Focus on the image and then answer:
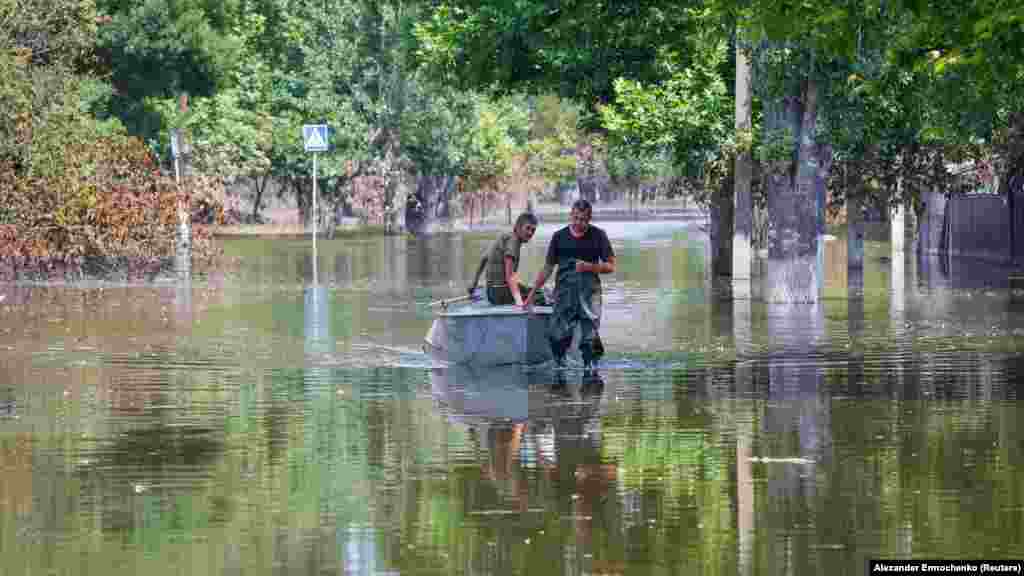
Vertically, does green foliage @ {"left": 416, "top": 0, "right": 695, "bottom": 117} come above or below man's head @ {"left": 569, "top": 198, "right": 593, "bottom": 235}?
above

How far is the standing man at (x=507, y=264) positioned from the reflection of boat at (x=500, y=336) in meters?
0.29

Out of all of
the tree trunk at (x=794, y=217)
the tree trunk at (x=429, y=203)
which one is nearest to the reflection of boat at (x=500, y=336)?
the tree trunk at (x=794, y=217)

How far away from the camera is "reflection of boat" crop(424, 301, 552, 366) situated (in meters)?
19.5

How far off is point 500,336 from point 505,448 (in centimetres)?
610

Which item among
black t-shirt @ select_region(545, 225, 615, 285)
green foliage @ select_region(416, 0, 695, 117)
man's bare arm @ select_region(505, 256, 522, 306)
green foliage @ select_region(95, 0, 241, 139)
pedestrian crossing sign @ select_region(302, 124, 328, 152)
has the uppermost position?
green foliage @ select_region(95, 0, 241, 139)

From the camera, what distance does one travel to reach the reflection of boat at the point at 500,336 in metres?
19.5

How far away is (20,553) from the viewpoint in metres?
9.61

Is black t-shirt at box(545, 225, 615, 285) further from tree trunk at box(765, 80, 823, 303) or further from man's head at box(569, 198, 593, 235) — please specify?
tree trunk at box(765, 80, 823, 303)

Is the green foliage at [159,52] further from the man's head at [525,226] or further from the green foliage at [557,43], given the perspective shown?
the man's head at [525,226]

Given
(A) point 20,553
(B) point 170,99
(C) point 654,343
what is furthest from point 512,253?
(B) point 170,99

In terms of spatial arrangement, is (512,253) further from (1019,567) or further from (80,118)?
(80,118)

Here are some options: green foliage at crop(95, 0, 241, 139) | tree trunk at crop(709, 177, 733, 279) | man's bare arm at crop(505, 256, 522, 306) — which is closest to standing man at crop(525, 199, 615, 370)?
man's bare arm at crop(505, 256, 522, 306)

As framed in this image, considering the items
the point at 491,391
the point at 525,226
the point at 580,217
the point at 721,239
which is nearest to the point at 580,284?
the point at 580,217

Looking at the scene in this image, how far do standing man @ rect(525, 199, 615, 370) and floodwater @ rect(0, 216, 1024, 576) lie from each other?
1.19 ft
